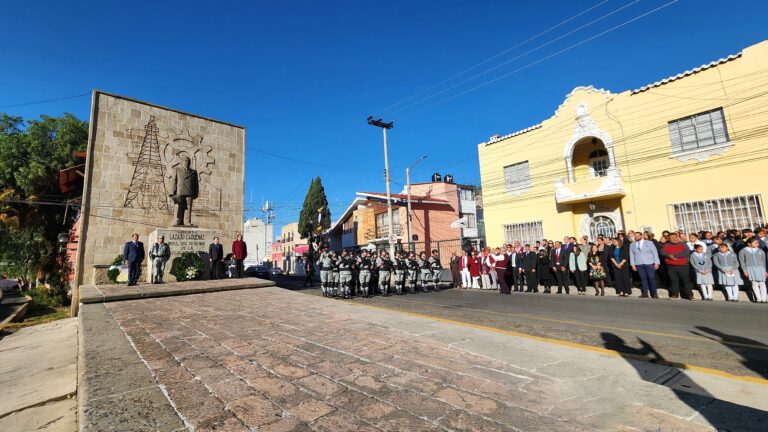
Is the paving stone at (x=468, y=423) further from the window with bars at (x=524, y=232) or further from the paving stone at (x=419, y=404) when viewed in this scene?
the window with bars at (x=524, y=232)

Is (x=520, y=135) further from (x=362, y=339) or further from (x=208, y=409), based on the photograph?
(x=208, y=409)

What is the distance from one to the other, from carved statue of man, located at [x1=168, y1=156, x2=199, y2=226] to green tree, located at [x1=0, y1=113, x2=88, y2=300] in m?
7.72

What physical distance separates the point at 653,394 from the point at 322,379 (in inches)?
102

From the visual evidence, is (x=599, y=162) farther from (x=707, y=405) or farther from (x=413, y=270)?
(x=707, y=405)

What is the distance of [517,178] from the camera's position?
18.7 meters

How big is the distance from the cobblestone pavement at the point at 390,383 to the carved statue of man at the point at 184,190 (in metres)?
10.4

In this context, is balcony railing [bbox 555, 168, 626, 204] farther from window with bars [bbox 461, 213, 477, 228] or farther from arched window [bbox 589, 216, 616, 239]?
window with bars [bbox 461, 213, 477, 228]

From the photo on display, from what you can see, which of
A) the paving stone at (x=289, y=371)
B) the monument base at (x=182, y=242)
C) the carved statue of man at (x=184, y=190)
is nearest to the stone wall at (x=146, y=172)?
the monument base at (x=182, y=242)

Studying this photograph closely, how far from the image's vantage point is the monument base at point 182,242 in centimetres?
1176

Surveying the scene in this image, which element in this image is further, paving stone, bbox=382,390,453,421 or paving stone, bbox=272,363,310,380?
paving stone, bbox=272,363,310,380

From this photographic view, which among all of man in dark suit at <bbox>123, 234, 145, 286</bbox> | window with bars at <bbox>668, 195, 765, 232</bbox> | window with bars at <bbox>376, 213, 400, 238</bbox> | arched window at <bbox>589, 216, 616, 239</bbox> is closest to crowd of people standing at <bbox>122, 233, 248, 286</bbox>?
man in dark suit at <bbox>123, 234, 145, 286</bbox>

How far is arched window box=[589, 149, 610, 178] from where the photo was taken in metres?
16.1

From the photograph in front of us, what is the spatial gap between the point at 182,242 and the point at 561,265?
45.1 feet

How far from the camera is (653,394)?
2500 millimetres
